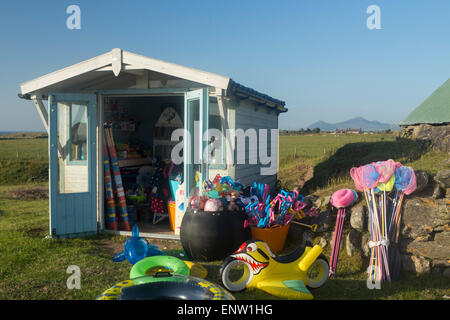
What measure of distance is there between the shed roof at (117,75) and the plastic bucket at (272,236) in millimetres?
2195

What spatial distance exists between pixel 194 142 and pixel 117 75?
66.1 inches

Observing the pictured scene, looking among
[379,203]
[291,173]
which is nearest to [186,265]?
[379,203]

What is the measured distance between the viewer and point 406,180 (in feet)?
16.3

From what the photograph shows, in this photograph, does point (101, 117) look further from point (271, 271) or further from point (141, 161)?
point (271, 271)

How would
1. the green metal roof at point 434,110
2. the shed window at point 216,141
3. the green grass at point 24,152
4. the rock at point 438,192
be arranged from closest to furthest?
1. the rock at point 438,192
2. the shed window at point 216,141
3. the green metal roof at point 434,110
4. the green grass at point 24,152

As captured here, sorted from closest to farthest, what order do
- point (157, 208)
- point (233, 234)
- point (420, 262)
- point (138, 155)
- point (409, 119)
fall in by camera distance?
1. point (420, 262)
2. point (233, 234)
3. point (157, 208)
4. point (138, 155)
5. point (409, 119)

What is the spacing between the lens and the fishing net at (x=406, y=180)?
497cm

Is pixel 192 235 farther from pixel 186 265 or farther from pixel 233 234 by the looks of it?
pixel 186 265

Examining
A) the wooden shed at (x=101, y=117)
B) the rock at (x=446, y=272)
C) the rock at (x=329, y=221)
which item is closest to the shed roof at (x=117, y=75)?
the wooden shed at (x=101, y=117)

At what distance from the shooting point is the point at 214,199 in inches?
223

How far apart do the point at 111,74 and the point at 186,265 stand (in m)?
4.09

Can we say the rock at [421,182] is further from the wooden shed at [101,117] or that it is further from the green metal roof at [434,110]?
the green metal roof at [434,110]

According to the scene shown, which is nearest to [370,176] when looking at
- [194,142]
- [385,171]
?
[385,171]

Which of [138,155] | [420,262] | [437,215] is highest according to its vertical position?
[138,155]
